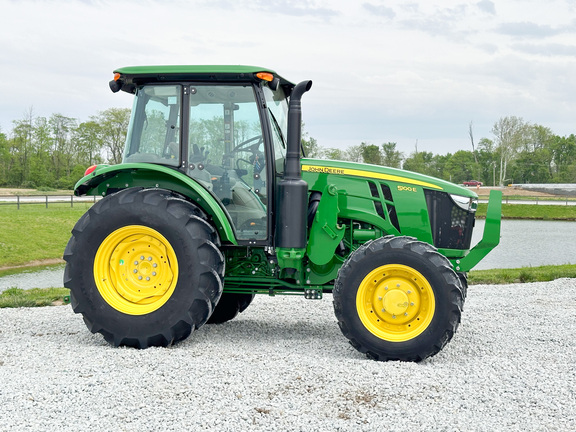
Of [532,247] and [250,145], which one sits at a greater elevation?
[250,145]

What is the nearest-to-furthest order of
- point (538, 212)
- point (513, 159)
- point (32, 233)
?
point (32, 233) < point (538, 212) < point (513, 159)

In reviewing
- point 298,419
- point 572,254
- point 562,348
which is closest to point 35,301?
point 298,419

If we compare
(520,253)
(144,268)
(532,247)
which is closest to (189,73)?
(144,268)

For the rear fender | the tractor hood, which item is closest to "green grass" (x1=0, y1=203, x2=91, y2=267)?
the rear fender

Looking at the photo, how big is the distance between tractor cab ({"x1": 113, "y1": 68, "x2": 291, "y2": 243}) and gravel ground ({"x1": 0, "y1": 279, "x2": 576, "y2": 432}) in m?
1.36

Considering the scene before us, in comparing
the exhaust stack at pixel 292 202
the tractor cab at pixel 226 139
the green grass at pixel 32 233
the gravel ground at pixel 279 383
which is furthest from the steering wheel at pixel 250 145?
the green grass at pixel 32 233

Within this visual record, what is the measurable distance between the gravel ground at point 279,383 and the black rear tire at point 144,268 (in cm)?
27

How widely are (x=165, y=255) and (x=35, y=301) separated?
13.3 ft

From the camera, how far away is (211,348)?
573 cm

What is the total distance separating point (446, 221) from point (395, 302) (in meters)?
1.20

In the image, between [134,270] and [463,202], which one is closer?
[134,270]

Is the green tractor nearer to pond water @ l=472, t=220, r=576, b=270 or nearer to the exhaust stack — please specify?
the exhaust stack

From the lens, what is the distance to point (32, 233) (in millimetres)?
24031

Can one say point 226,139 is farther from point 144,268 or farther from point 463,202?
point 463,202
